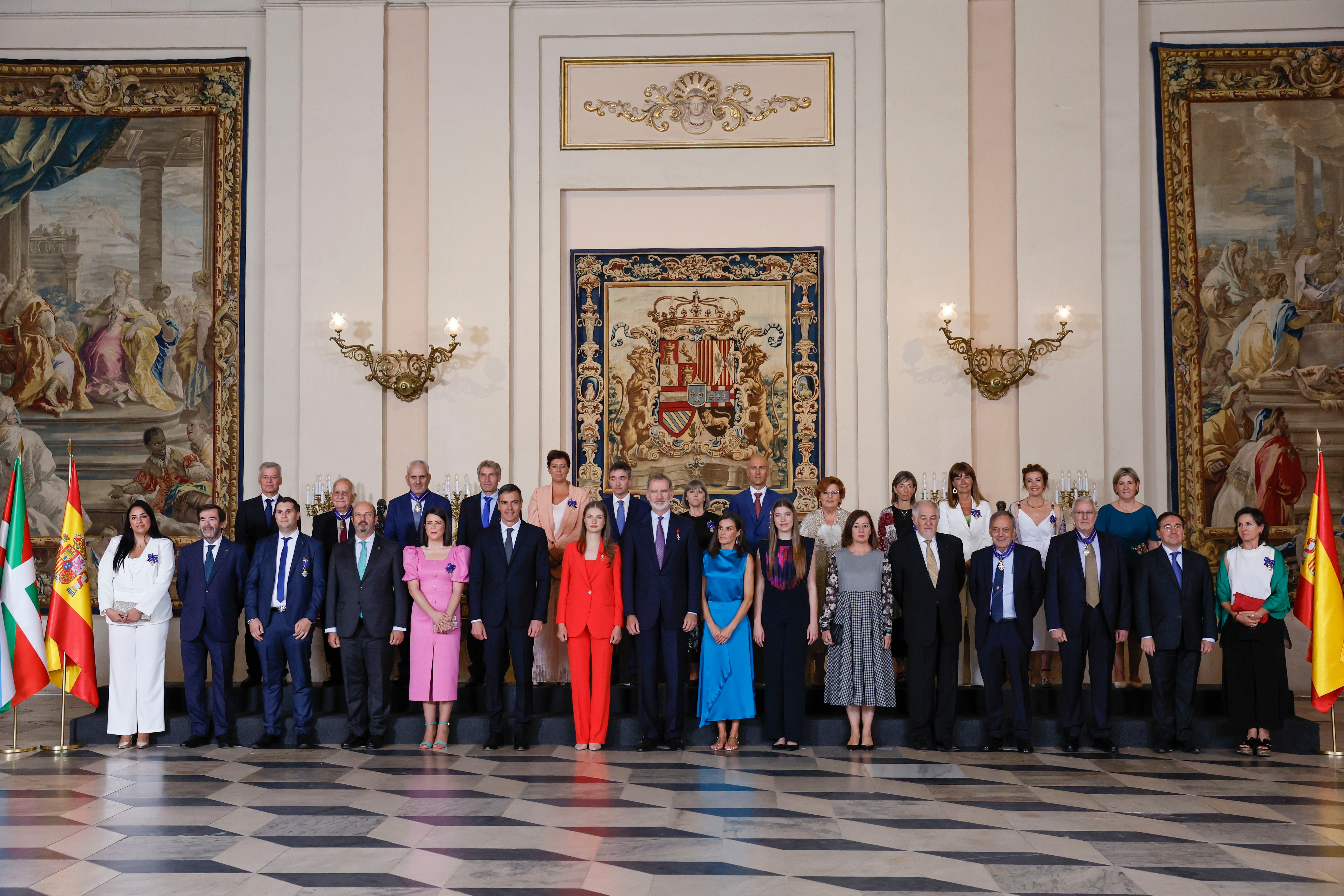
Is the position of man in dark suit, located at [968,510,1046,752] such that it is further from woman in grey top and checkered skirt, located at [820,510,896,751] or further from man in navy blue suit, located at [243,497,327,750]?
man in navy blue suit, located at [243,497,327,750]

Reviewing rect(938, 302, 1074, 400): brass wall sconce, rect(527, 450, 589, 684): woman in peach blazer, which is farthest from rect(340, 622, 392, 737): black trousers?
rect(938, 302, 1074, 400): brass wall sconce

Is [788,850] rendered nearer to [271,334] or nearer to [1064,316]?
[1064,316]

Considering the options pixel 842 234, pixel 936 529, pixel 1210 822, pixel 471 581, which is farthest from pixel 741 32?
pixel 1210 822

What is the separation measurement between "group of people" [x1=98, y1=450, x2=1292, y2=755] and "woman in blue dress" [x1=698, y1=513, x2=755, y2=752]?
1cm

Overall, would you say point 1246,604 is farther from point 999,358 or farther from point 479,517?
point 479,517

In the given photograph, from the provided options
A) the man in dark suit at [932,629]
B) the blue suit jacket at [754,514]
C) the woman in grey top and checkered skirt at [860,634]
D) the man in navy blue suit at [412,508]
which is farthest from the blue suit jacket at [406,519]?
the man in dark suit at [932,629]

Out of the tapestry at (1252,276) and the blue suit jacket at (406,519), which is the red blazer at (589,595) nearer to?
the blue suit jacket at (406,519)

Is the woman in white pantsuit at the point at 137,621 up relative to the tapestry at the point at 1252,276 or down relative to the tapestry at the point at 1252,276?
down

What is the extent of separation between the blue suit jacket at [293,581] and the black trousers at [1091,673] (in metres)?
4.82

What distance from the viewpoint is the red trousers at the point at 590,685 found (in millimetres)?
7078

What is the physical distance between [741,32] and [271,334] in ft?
15.8

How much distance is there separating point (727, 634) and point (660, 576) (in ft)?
1.85

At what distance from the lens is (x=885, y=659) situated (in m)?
7.01

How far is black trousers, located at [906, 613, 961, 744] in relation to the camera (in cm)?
703
